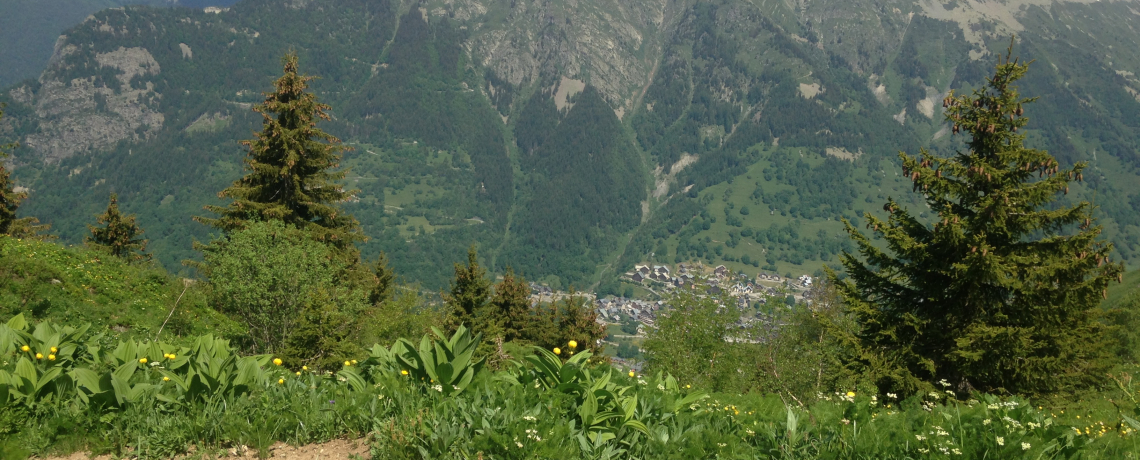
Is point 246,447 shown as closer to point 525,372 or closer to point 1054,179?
point 525,372

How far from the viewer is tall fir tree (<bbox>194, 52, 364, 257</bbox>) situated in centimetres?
2930

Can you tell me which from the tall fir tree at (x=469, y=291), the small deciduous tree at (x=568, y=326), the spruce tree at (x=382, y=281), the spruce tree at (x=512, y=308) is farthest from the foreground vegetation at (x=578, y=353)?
the spruce tree at (x=382, y=281)

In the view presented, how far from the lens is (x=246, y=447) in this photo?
5363mm

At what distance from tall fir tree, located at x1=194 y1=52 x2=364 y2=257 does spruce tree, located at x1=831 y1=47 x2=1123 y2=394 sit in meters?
23.9

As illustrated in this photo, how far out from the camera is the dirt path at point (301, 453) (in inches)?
204

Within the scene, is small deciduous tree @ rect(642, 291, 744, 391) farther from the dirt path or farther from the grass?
the dirt path

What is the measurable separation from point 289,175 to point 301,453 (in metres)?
27.1

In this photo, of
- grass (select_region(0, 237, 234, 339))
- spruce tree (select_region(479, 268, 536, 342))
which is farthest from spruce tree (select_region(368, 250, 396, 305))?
grass (select_region(0, 237, 234, 339))

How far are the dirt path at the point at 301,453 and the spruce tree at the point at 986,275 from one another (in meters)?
13.7

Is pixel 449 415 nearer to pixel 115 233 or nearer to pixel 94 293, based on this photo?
pixel 94 293

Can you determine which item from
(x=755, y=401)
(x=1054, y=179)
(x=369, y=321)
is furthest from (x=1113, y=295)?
(x=755, y=401)

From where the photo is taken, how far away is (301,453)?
5352 mm

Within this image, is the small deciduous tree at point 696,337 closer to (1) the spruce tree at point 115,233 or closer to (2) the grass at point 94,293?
(2) the grass at point 94,293

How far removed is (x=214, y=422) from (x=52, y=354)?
1.99 meters
